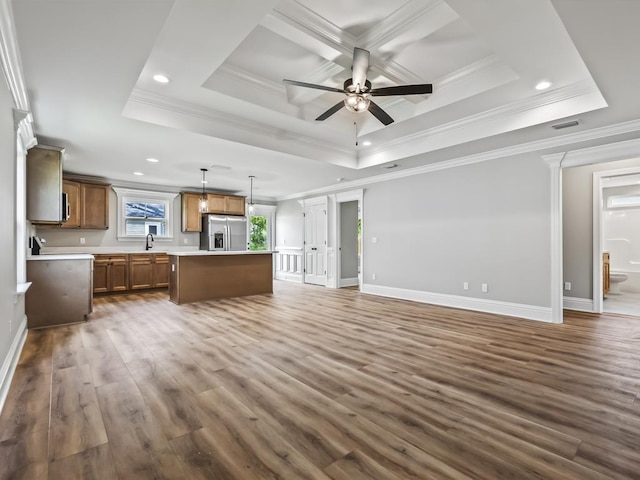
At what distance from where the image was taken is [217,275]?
20.1ft

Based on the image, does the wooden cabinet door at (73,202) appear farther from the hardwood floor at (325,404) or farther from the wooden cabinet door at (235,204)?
the hardwood floor at (325,404)

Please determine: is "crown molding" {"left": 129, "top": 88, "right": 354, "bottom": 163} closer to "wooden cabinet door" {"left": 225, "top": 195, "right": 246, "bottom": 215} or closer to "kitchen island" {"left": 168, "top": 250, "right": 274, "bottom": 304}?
"kitchen island" {"left": 168, "top": 250, "right": 274, "bottom": 304}

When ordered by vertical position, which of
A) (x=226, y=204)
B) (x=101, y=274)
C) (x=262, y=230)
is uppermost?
(x=226, y=204)

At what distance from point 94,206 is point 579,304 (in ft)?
30.1

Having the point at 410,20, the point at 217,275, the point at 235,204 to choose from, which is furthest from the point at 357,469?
the point at 235,204

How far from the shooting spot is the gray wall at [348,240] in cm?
791

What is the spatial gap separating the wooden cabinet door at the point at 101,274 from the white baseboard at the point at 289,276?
14.5 feet

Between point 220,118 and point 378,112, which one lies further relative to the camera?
point 220,118

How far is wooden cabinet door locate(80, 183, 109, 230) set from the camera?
6566 mm

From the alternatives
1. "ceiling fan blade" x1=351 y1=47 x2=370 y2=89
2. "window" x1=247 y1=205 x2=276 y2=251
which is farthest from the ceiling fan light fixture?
"window" x1=247 y1=205 x2=276 y2=251

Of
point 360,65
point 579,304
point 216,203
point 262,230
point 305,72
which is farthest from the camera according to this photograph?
point 262,230

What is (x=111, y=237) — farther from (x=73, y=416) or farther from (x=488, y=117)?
(x=488, y=117)

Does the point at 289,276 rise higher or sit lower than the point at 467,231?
lower

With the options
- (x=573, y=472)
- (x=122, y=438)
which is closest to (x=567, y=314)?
(x=573, y=472)
